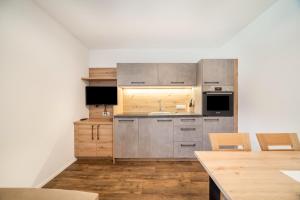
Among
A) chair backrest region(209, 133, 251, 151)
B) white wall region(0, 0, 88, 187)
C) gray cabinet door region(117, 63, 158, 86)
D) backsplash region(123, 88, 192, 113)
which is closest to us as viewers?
chair backrest region(209, 133, 251, 151)

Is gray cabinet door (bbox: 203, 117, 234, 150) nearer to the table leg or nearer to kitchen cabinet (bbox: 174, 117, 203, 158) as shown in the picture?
kitchen cabinet (bbox: 174, 117, 203, 158)

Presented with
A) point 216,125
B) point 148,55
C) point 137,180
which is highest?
point 148,55

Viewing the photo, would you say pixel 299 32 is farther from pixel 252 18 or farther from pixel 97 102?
pixel 97 102

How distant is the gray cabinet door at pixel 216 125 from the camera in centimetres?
319

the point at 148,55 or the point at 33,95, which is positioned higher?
the point at 148,55

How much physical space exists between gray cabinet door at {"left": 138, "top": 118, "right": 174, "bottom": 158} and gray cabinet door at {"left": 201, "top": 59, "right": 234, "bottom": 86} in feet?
3.64

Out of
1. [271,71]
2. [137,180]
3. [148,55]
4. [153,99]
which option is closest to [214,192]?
[137,180]

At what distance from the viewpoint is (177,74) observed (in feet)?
11.5

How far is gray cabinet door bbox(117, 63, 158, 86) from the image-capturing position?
3502 millimetres

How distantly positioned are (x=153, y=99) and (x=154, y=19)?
6.06 ft

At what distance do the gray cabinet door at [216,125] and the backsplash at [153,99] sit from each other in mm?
782

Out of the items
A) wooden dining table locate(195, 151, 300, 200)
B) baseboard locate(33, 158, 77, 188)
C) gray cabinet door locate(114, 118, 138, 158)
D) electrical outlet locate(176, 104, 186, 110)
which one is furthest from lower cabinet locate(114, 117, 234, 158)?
wooden dining table locate(195, 151, 300, 200)

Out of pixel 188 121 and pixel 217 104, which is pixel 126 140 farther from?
pixel 217 104

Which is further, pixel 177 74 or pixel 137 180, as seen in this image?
pixel 177 74
